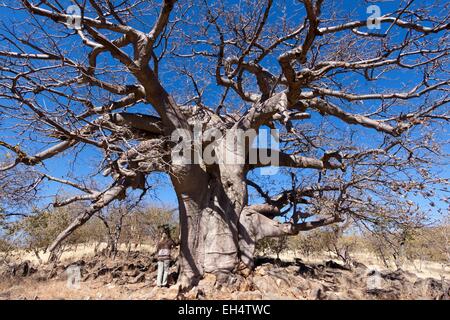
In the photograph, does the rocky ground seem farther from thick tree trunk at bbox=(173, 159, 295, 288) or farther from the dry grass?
the dry grass

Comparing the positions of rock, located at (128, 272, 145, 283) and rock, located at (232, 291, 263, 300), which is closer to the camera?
rock, located at (232, 291, 263, 300)

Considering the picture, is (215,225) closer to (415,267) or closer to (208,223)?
(208,223)

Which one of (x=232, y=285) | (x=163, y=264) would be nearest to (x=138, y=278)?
(x=163, y=264)

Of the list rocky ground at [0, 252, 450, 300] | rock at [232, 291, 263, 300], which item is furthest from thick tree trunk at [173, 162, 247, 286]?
rock at [232, 291, 263, 300]

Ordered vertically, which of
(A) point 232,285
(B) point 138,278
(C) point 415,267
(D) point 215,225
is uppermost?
(D) point 215,225

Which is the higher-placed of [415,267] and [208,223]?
[208,223]

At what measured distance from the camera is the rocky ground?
395 cm

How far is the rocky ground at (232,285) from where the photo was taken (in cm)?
395

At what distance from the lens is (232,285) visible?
14.1 ft

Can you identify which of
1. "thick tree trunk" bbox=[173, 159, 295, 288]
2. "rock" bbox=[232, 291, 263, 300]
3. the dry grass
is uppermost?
"thick tree trunk" bbox=[173, 159, 295, 288]
